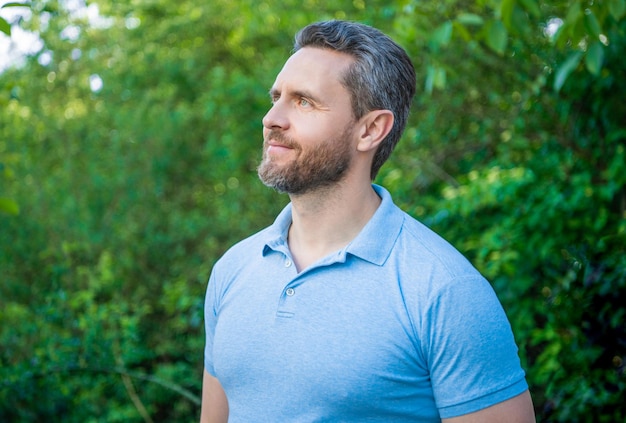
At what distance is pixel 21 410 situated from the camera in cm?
356

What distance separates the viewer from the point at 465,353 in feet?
4.94

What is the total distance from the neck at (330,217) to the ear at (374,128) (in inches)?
4.1

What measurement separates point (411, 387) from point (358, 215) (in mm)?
465

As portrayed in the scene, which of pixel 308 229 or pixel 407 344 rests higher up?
pixel 308 229

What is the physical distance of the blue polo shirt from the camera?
1.52 metres

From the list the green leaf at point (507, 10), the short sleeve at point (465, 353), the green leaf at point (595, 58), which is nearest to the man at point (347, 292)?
the short sleeve at point (465, 353)

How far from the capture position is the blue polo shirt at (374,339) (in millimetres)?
1519

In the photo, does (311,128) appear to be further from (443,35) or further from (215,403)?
(443,35)

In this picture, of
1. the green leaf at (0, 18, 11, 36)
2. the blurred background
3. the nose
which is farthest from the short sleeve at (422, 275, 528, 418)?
the green leaf at (0, 18, 11, 36)

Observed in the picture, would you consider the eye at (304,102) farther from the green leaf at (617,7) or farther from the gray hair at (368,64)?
the green leaf at (617,7)

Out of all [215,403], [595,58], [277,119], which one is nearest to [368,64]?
[277,119]

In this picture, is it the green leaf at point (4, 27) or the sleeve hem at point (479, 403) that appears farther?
the green leaf at point (4, 27)

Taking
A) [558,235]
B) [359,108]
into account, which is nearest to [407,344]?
[359,108]

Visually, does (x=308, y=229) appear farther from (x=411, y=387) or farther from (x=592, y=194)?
(x=592, y=194)
